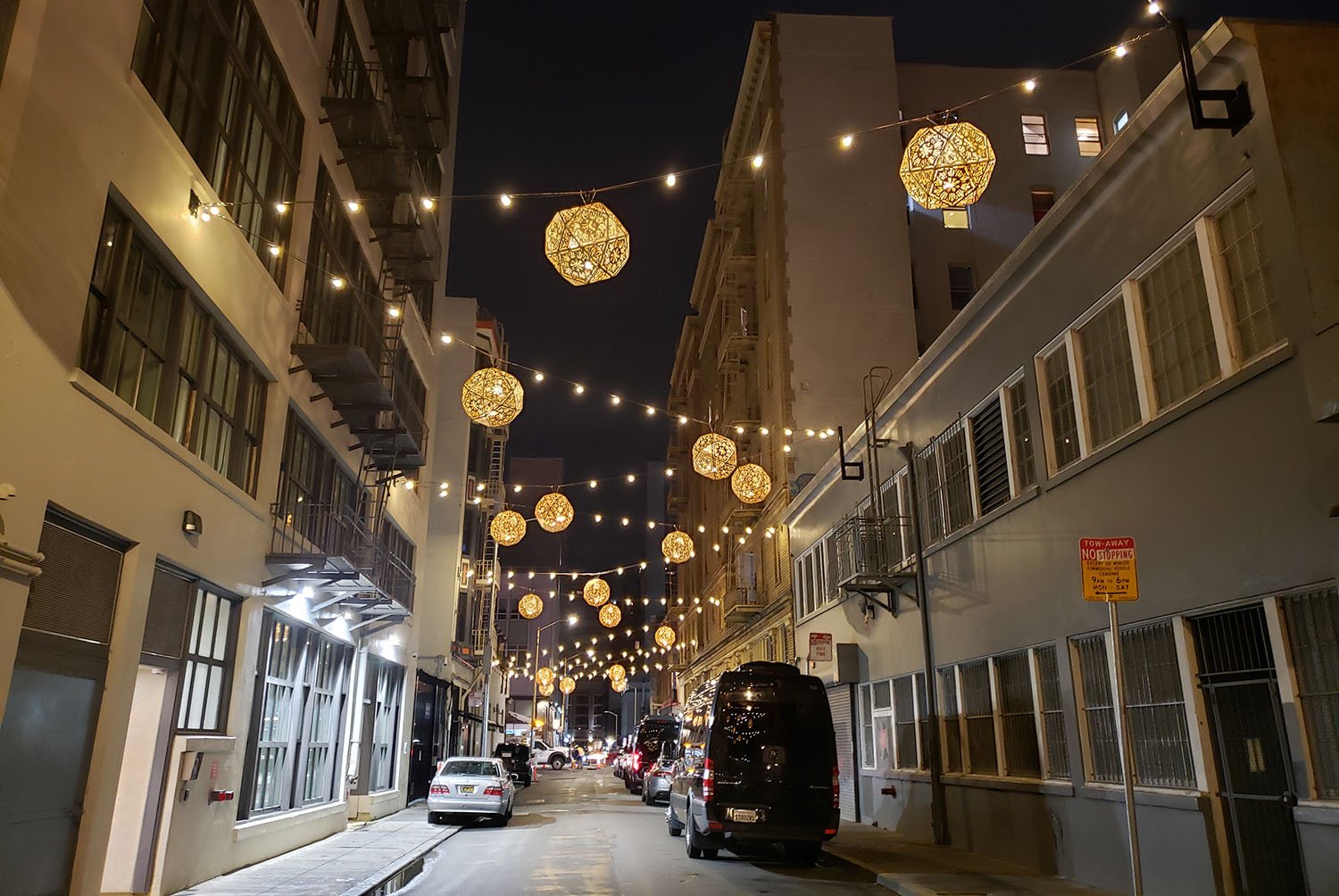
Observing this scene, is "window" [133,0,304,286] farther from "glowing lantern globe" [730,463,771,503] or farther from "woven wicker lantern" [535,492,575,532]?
"glowing lantern globe" [730,463,771,503]

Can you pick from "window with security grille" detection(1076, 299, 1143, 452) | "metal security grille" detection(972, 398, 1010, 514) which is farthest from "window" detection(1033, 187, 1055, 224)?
"window with security grille" detection(1076, 299, 1143, 452)

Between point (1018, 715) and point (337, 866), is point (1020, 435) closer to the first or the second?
point (1018, 715)

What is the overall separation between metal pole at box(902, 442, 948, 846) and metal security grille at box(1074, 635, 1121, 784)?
433 cm

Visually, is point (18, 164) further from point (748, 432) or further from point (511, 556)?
point (511, 556)

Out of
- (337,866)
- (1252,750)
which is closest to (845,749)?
(337,866)

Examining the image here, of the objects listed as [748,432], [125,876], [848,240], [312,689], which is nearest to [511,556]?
[748,432]

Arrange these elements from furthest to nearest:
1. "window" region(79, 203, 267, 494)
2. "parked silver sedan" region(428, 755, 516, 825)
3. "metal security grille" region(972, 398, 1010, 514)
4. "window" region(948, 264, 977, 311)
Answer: "window" region(948, 264, 977, 311) < "parked silver sedan" region(428, 755, 516, 825) < "metal security grille" region(972, 398, 1010, 514) < "window" region(79, 203, 267, 494)

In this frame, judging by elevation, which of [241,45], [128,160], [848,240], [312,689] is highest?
[848,240]

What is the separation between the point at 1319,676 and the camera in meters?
7.55

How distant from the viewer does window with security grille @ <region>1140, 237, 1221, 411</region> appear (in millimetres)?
9134

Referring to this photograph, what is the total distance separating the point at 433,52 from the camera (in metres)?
22.6

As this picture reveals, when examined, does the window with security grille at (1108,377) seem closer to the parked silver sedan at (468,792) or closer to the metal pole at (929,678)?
the metal pole at (929,678)

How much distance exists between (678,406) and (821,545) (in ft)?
111

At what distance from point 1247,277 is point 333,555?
1279 cm
